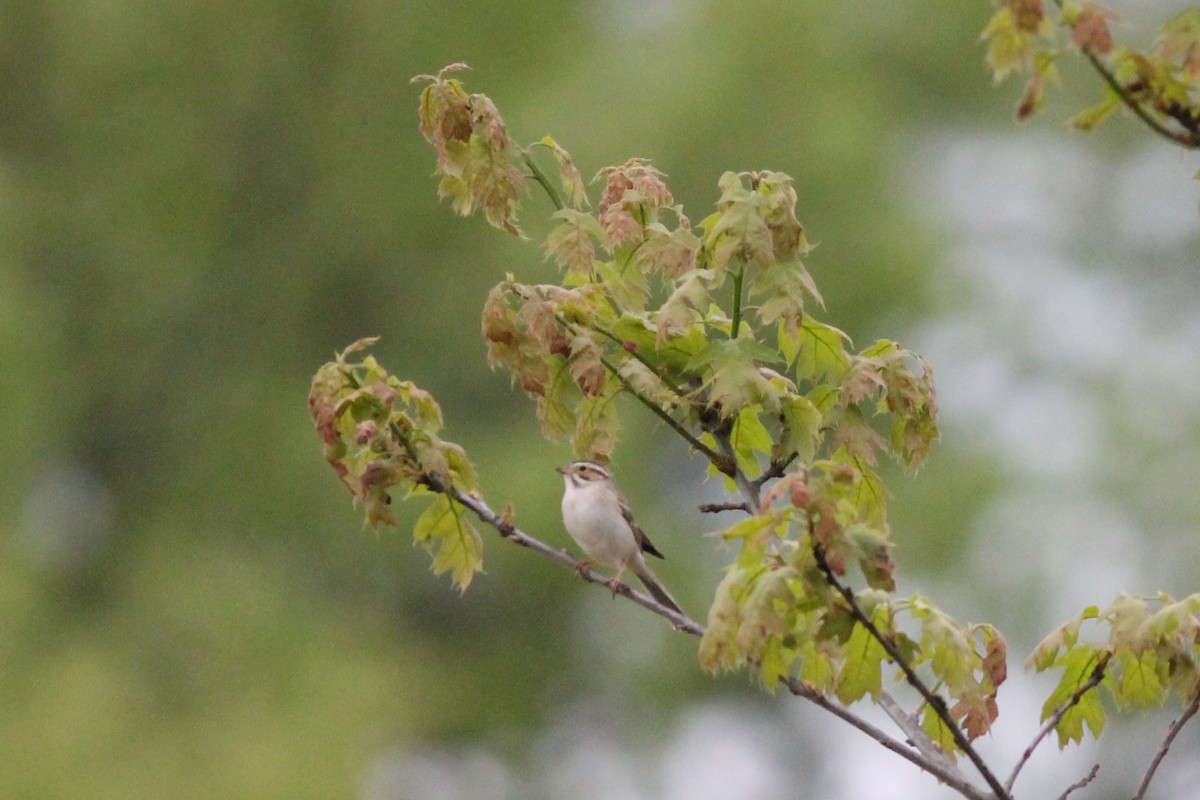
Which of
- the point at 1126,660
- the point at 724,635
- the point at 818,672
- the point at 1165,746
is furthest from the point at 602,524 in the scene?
the point at 1165,746

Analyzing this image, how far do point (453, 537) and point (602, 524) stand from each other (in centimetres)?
158

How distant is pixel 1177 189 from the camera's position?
12141 mm

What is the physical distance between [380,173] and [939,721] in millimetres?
8692

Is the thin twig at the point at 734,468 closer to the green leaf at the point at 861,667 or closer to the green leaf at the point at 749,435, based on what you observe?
the green leaf at the point at 749,435

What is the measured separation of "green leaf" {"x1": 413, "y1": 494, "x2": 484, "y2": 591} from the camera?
10.2 feet

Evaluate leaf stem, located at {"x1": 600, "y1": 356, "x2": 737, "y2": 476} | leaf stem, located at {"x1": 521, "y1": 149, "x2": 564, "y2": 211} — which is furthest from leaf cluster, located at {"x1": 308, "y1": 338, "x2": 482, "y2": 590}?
leaf stem, located at {"x1": 521, "y1": 149, "x2": 564, "y2": 211}

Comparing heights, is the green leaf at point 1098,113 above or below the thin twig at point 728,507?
above

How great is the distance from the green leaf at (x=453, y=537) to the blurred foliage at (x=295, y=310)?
5.76 metres

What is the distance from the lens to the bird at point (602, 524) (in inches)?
185

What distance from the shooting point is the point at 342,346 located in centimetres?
1134

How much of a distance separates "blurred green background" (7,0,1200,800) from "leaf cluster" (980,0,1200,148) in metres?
6.68

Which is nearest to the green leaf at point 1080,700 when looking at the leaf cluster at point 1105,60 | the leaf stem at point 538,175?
the leaf cluster at point 1105,60

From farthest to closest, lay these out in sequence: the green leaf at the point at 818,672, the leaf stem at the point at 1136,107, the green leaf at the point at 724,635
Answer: the green leaf at the point at 818,672 → the green leaf at the point at 724,635 → the leaf stem at the point at 1136,107

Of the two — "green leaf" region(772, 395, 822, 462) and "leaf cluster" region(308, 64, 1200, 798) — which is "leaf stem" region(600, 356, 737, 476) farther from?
"green leaf" region(772, 395, 822, 462)
